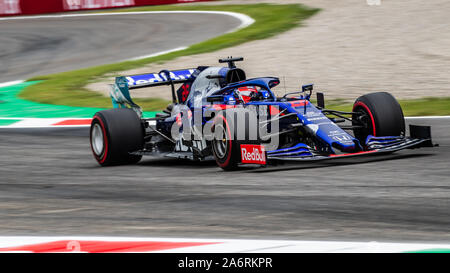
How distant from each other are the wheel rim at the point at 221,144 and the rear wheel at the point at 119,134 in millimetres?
1544

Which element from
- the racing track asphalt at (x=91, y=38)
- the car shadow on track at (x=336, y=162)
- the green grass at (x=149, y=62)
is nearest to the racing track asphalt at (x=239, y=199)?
the car shadow on track at (x=336, y=162)

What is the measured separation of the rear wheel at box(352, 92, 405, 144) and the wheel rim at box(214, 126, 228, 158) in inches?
67.0

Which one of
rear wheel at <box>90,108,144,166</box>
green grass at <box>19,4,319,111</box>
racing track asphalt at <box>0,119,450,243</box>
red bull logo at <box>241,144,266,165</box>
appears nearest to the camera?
racing track asphalt at <box>0,119,450,243</box>

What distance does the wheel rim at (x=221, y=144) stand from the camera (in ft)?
28.3

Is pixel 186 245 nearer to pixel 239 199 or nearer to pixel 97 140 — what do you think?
pixel 239 199

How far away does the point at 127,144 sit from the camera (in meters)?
10.0

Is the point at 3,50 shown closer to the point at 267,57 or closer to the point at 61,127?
the point at 267,57

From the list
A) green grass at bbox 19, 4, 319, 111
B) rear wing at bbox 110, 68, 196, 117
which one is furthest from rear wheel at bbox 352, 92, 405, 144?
green grass at bbox 19, 4, 319, 111

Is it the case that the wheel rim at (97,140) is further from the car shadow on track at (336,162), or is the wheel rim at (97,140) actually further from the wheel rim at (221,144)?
the car shadow on track at (336,162)

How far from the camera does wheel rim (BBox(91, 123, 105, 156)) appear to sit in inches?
403

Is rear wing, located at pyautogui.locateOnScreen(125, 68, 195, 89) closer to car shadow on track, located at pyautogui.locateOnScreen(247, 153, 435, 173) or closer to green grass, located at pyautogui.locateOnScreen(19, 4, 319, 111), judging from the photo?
car shadow on track, located at pyautogui.locateOnScreen(247, 153, 435, 173)

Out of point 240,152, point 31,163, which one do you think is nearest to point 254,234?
point 240,152

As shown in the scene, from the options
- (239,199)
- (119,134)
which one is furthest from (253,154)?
(119,134)
